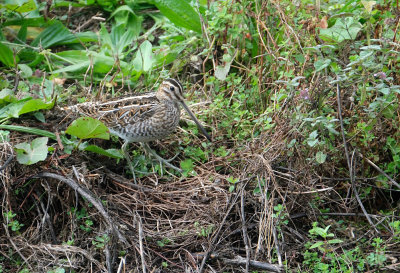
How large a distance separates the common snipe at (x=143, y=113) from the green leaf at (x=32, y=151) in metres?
0.61

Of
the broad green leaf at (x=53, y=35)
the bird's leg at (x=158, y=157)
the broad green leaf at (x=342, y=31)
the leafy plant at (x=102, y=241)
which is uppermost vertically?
the broad green leaf at (x=342, y=31)

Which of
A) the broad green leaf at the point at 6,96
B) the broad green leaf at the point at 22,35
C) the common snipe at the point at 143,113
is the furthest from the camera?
the broad green leaf at the point at 22,35

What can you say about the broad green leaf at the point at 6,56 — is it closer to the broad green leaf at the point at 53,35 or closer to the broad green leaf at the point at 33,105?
the broad green leaf at the point at 53,35

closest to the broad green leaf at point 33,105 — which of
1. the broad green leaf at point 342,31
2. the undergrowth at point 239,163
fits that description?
the undergrowth at point 239,163

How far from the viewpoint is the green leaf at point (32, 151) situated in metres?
4.17

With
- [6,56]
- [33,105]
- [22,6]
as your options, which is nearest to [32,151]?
[33,105]

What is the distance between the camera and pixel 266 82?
511cm

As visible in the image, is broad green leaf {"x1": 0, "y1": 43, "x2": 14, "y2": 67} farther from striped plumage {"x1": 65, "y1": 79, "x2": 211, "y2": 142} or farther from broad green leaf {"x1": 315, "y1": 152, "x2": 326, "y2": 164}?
broad green leaf {"x1": 315, "y1": 152, "x2": 326, "y2": 164}

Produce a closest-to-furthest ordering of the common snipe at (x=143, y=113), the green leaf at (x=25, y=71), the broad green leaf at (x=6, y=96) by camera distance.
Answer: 1. the common snipe at (x=143, y=113)
2. the broad green leaf at (x=6, y=96)
3. the green leaf at (x=25, y=71)

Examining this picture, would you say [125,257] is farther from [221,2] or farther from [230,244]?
[221,2]

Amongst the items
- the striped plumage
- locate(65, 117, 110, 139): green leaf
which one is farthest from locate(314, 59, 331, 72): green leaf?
locate(65, 117, 110, 139): green leaf

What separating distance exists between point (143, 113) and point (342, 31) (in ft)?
5.76

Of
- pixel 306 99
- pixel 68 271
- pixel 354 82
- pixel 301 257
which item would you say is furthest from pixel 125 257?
pixel 354 82

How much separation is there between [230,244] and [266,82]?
5.83ft
